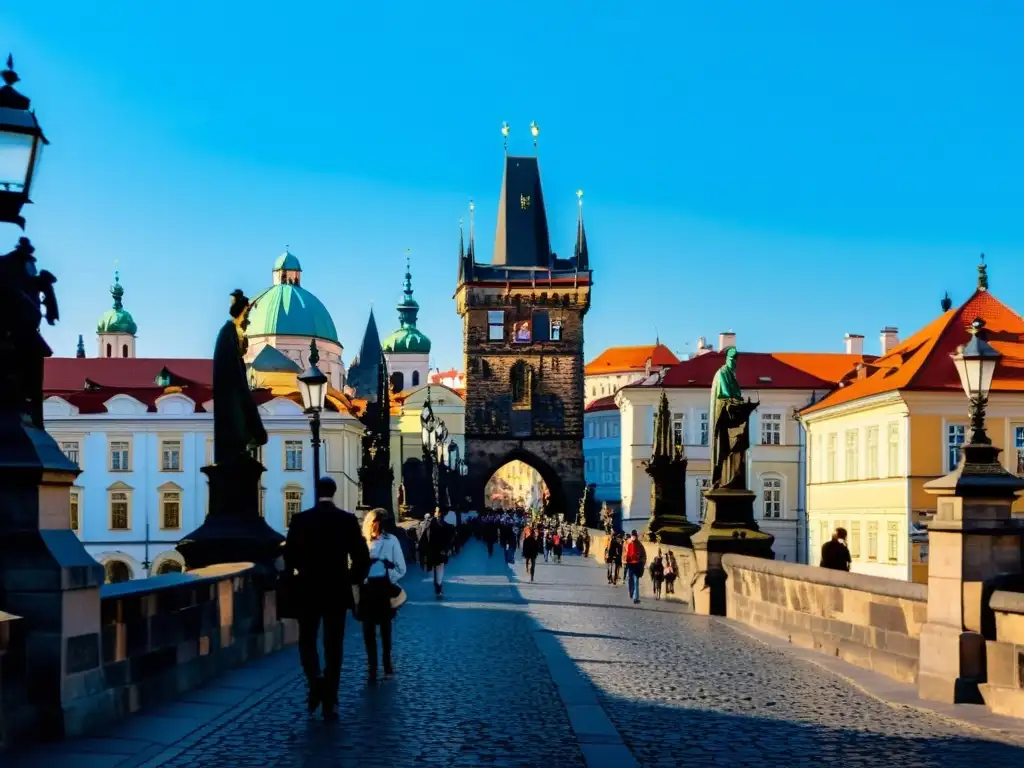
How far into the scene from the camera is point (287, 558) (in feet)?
33.3

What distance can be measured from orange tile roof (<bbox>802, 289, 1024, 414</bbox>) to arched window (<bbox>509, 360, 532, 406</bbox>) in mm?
40799

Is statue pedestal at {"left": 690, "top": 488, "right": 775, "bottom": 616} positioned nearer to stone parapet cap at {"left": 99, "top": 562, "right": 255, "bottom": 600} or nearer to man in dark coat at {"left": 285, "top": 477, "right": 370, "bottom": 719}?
stone parapet cap at {"left": 99, "top": 562, "right": 255, "bottom": 600}

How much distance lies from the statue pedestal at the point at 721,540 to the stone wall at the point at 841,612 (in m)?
1.53

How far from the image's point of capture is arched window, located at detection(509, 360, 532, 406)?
320ft

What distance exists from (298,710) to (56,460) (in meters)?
2.88

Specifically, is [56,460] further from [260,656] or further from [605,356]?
[605,356]

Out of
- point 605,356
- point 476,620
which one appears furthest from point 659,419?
point 605,356

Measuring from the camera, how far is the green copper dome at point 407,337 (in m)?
155

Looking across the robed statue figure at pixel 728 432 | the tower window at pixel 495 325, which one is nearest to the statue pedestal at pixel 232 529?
the robed statue figure at pixel 728 432

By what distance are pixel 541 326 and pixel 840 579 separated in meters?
84.8

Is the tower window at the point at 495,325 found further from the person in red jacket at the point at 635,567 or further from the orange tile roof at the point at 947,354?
the person in red jacket at the point at 635,567

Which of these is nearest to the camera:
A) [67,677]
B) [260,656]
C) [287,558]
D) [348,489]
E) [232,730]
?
[67,677]

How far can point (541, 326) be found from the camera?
9888cm

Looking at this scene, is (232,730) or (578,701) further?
(578,701)
